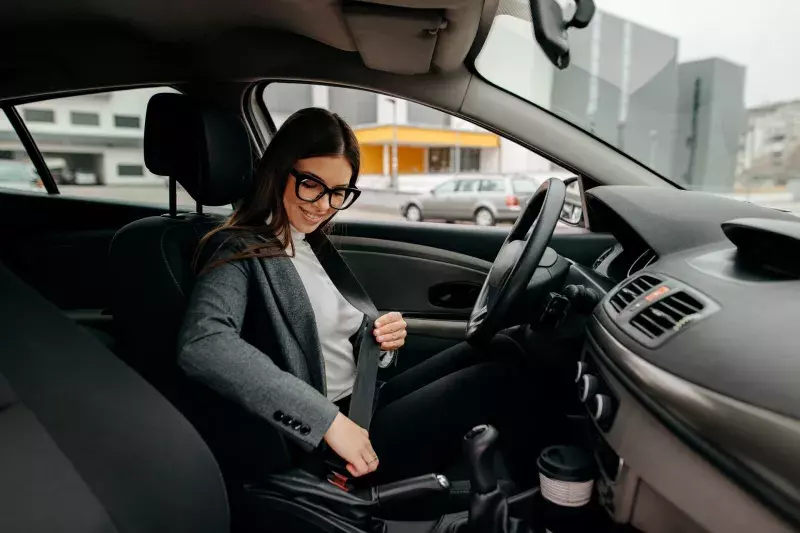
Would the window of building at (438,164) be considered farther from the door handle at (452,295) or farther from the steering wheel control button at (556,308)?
the steering wheel control button at (556,308)

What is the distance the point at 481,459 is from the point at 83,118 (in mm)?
2769

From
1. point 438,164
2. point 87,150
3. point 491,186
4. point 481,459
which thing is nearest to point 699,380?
point 481,459

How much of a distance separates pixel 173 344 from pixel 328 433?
1.32 ft

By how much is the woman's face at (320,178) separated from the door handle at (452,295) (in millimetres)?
1118

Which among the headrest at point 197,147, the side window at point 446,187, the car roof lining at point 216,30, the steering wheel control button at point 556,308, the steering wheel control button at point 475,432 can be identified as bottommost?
the steering wheel control button at point 475,432

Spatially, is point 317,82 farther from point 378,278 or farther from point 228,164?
point 228,164

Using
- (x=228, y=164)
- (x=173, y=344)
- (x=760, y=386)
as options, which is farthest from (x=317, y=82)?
(x=760, y=386)

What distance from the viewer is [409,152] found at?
9.66m

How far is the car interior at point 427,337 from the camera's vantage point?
2.84ft

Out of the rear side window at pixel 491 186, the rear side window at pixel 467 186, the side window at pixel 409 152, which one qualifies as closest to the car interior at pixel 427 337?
the side window at pixel 409 152

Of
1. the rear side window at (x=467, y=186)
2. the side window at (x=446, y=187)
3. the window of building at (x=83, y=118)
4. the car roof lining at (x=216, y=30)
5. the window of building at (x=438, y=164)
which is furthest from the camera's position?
the window of building at (x=438, y=164)

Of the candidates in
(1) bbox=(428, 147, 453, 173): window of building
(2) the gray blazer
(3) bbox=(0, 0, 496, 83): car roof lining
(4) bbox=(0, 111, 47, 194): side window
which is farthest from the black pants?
(1) bbox=(428, 147, 453, 173): window of building

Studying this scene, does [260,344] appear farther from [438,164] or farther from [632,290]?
[438,164]

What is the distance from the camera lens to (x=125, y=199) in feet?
10.2
